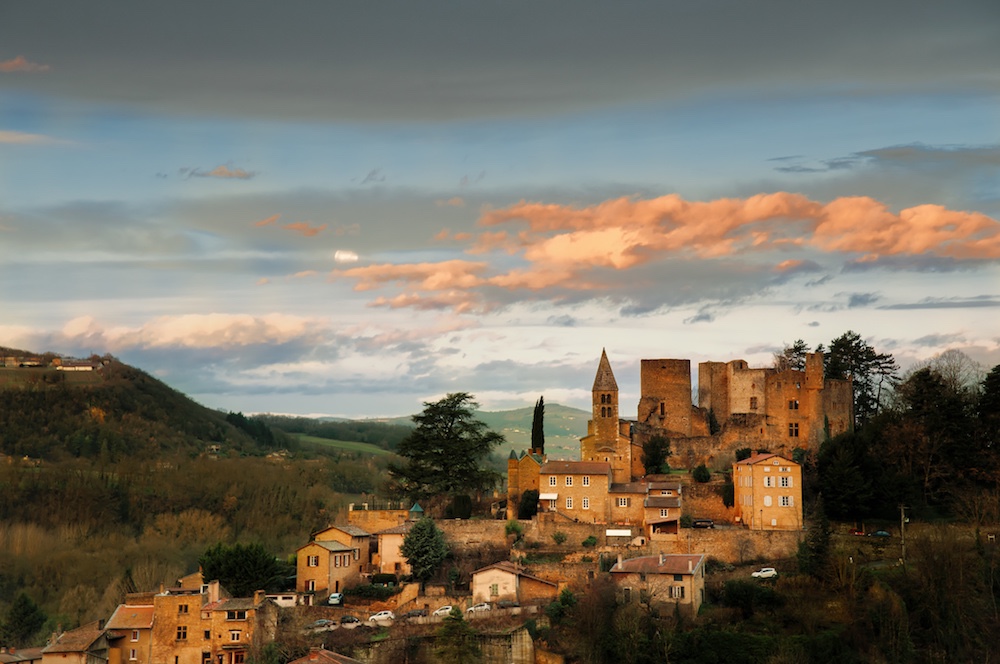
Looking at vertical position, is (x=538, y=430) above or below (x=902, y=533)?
above

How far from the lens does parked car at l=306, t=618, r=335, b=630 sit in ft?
167

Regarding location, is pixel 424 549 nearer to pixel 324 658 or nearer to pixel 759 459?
pixel 324 658

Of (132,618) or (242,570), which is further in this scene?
(242,570)

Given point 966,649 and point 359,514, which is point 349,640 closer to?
point 359,514

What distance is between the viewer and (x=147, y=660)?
171ft

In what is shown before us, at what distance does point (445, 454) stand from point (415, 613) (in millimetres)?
11912

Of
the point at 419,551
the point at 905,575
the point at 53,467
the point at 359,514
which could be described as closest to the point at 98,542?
the point at 53,467

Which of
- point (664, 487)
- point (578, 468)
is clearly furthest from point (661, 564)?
point (578, 468)

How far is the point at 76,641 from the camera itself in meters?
52.0

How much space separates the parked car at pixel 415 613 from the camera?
5100 cm

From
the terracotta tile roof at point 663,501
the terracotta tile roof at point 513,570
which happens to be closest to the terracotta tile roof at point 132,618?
the terracotta tile roof at point 513,570

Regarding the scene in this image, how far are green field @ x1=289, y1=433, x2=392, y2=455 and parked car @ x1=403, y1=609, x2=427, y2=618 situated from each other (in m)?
85.6

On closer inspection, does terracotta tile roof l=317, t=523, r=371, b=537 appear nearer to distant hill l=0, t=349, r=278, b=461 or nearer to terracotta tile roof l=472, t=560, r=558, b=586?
terracotta tile roof l=472, t=560, r=558, b=586

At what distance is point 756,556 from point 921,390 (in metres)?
12.5
